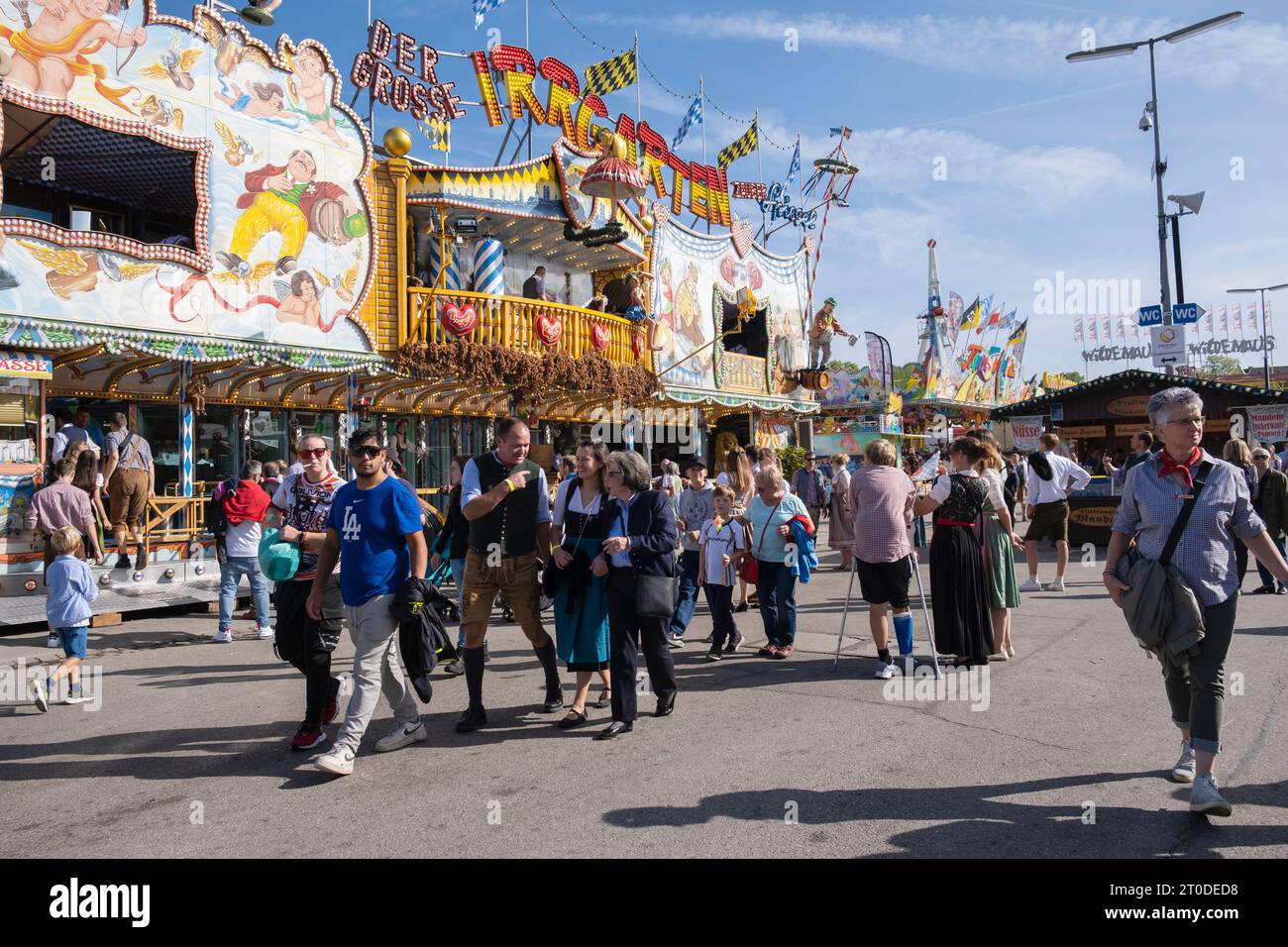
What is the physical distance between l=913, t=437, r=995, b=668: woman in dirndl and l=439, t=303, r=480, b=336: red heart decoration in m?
10.2

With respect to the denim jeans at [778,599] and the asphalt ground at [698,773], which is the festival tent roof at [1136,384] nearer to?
the asphalt ground at [698,773]

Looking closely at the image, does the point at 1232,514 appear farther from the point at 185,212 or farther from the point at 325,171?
the point at 185,212

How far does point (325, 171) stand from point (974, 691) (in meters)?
12.7

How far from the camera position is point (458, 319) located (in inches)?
596

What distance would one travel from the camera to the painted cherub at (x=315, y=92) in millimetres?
13922

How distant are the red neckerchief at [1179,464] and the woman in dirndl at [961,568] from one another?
8.58ft

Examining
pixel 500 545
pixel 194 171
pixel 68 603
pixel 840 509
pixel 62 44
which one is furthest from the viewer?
pixel 840 509

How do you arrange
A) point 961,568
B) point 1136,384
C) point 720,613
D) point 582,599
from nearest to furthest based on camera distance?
point 582,599
point 961,568
point 720,613
point 1136,384

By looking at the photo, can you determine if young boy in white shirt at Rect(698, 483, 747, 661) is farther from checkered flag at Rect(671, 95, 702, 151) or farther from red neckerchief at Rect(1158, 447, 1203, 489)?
checkered flag at Rect(671, 95, 702, 151)

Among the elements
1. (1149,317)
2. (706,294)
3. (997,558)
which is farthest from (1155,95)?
(997,558)

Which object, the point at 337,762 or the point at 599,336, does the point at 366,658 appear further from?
the point at 599,336

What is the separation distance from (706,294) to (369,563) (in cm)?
1853

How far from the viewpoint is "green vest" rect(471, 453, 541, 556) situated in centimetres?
570
